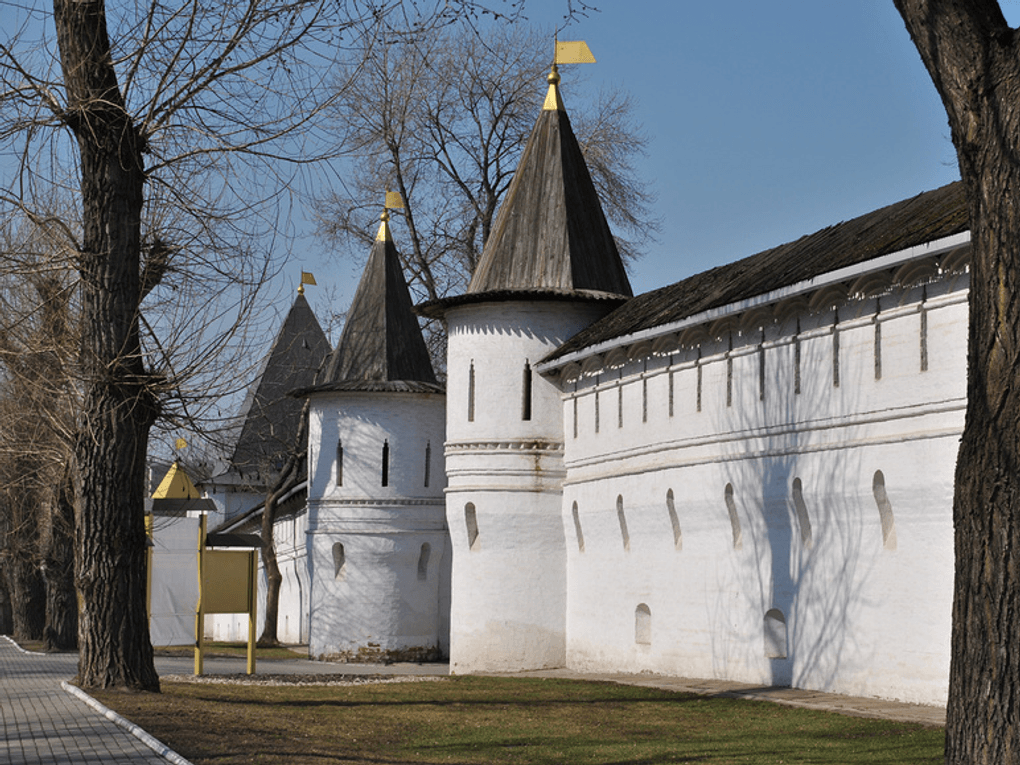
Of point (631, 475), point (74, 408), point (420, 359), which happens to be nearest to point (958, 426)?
point (631, 475)

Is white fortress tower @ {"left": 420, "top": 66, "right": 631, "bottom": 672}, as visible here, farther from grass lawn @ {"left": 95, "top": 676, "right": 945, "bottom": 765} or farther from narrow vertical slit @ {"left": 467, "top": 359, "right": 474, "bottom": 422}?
grass lawn @ {"left": 95, "top": 676, "right": 945, "bottom": 765}

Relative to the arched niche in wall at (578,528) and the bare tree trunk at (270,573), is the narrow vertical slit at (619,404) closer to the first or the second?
the arched niche in wall at (578,528)

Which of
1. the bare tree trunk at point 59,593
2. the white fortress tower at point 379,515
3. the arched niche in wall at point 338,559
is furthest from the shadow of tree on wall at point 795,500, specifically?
the bare tree trunk at point 59,593

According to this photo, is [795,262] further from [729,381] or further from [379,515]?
[379,515]

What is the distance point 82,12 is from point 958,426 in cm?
991

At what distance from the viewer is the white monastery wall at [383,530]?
27.1m

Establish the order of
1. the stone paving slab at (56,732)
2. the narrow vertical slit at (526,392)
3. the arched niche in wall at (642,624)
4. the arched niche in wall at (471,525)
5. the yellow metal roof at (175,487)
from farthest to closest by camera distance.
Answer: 1. the yellow metal roof at (175,487)
2. the arched niche in wall at (471,525)
3. the narrow vertical slit at (526,392)
4. the arched niche in wall at (642,624)
5. the stone paving slab at (56,732)

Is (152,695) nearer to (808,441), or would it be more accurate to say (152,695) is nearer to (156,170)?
(156,170)

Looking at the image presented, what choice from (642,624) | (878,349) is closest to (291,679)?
(642,624)

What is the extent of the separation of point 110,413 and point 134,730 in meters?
4.57

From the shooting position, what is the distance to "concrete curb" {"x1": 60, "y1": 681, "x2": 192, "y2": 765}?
8828 mm

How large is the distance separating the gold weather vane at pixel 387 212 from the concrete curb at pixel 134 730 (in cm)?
1787

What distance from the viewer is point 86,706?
12.1 meters

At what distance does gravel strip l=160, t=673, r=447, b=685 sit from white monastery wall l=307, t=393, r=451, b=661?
5.77 metres
